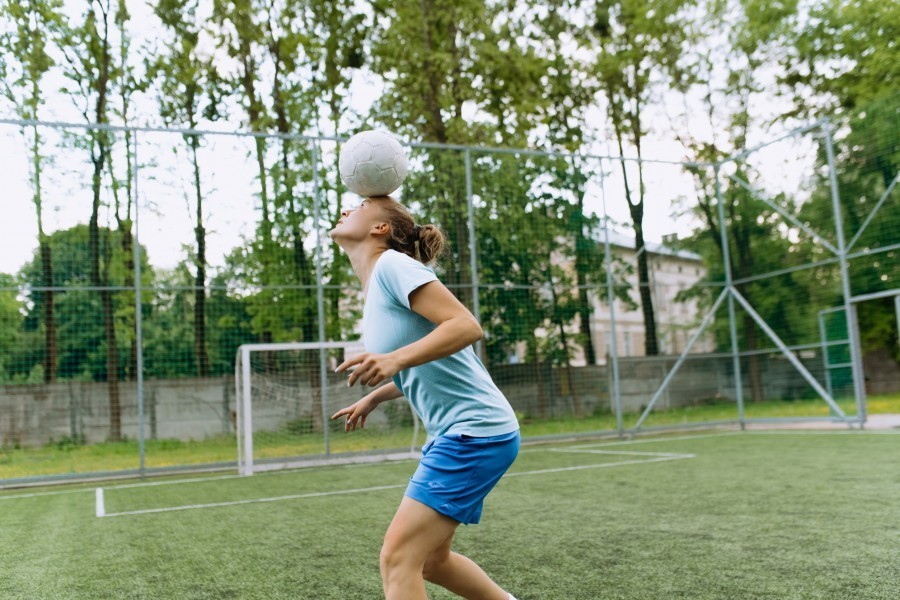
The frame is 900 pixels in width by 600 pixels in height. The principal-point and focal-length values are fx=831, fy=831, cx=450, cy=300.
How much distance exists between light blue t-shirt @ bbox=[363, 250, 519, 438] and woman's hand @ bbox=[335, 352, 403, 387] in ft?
0.76

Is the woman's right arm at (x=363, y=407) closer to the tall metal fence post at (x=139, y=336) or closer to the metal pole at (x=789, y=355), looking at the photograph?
the tall metal fence post at (x=139, y=336)

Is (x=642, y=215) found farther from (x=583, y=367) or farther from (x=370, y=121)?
(x=370, y=121)

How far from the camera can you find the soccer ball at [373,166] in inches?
103

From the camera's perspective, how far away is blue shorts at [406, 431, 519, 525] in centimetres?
217

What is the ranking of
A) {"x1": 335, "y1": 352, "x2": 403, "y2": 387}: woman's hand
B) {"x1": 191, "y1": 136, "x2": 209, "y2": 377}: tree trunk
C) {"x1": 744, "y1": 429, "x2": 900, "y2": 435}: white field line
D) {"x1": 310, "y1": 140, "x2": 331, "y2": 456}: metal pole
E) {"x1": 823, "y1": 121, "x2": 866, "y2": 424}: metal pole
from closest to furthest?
1. {"x1": 335, "y1": 352, "x2": 403, "y2": 387}: woman's hand
2. {"x1": 310, "y1": 140, "x2": 331, "y2": 456}: metal pole
3. {"x1": 191, "y1": 136, "x2": 209, "y2": 377}: tree trunk
4. {"x1": 744, "y1": 429, "x2": 900, "y2": 435}: white field line
5. {"x1": 823, "y1": 121, "x2": 866, "y2": 424}: metal pole

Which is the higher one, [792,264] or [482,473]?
[792,264]

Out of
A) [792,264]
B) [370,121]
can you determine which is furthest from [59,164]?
[792,264]

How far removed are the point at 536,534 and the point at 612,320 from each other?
837 cm

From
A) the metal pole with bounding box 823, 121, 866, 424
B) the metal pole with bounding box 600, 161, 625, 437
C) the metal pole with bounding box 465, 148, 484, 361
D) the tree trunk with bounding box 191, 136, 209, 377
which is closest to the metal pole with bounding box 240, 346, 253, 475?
the tree trunk with bounding box 191, 136, 209, 377

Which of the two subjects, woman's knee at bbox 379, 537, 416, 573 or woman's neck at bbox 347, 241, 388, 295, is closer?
woman's knee at bbox 379, 537, 416, 573

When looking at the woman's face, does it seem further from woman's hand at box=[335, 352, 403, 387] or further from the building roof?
the building roof

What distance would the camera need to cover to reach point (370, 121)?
1664 cm

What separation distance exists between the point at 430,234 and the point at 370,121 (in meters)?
14.7

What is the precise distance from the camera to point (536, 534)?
16.1 ft
